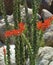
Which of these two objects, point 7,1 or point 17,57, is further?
point 7,1

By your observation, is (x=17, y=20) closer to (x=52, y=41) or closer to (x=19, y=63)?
(x=19, y=63)

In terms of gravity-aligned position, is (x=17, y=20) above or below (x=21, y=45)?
above

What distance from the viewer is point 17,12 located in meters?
3.03

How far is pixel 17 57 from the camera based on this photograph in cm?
316

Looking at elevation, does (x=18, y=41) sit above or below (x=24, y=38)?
below

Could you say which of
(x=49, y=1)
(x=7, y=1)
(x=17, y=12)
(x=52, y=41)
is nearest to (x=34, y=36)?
(x=17, y=12)

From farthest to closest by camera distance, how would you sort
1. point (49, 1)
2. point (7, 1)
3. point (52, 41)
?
point (49, 1) < point (7, 1) < point (52, 41)

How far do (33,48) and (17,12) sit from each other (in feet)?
1.39

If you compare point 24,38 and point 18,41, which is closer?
point 24,38

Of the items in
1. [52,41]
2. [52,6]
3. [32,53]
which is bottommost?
[52,6]

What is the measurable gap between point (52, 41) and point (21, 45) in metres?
3.78

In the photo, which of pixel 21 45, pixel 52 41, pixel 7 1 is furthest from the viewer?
pixel 7 1

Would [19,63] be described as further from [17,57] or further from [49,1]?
[49,1]

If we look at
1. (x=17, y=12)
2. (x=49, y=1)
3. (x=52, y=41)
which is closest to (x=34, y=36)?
(x=17, y=12)
